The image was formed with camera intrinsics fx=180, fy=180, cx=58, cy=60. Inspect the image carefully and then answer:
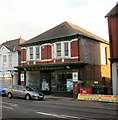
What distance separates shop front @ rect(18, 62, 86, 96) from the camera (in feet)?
66.5

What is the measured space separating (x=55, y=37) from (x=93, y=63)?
5657 mm

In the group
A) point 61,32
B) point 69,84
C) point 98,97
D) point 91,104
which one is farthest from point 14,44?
point 91,104

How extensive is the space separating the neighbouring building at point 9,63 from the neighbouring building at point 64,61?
2.97 metres

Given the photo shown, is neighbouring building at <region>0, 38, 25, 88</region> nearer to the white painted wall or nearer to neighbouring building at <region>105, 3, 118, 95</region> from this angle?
the white painted wall

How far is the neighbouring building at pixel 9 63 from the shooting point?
27438mm

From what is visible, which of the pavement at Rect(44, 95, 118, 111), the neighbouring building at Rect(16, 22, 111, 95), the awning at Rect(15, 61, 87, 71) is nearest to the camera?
the pavement at Rect(44, 95, 118, 111)

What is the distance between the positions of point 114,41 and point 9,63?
675 inches

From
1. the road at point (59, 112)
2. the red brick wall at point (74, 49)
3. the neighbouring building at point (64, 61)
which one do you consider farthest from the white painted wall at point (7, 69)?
the road at point (59, 112)

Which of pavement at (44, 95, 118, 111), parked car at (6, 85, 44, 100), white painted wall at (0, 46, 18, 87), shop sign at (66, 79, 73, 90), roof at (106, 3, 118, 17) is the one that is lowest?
pavement at (44, 95, 118, 111)

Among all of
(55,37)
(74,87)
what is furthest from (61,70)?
(55,37)

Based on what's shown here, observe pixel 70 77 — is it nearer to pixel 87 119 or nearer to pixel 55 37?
pixel 55 37

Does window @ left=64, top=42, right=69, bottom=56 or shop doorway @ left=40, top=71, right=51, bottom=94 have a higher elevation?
window @ left=64, top=42, right=69, bottom=56

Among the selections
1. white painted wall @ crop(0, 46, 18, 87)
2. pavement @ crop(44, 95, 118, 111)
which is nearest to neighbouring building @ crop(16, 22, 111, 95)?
white painted wall @ crop(0, 46, 18, 87)

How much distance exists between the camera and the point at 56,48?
72.1 feet
